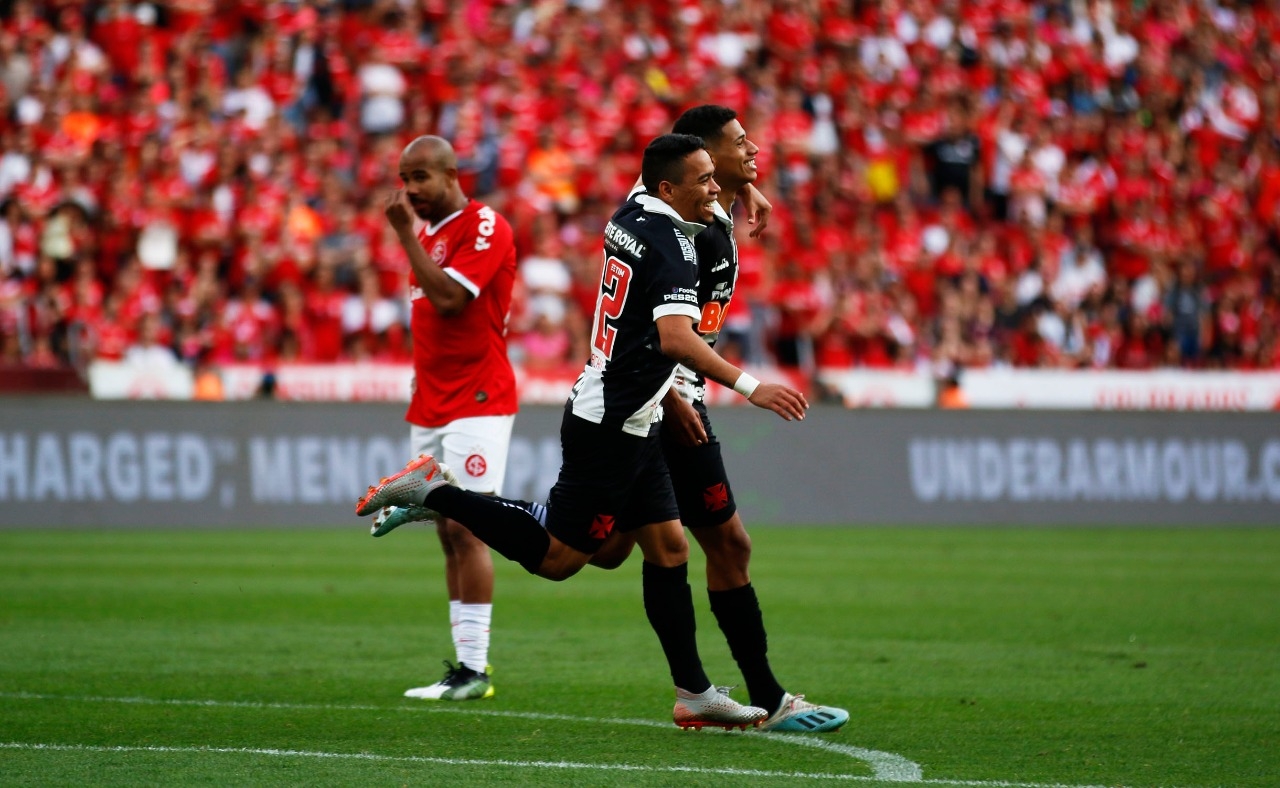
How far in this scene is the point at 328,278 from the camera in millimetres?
20312

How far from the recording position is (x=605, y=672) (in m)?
8.77

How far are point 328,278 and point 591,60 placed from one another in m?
5.98

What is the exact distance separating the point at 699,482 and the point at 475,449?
1.47 metres

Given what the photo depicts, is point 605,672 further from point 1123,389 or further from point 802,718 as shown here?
point 1123,389

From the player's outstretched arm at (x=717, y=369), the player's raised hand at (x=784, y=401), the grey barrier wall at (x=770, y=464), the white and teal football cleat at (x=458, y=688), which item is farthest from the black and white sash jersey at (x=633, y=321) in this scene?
the grey barrier wall at (x=770, y=464)

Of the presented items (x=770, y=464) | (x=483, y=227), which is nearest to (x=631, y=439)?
(x=483, y=227)

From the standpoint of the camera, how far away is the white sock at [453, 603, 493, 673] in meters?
8.01

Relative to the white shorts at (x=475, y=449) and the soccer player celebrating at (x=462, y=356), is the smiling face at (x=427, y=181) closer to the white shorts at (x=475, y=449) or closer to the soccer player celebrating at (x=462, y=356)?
the soccer player celebrating at (x=462, y=356)

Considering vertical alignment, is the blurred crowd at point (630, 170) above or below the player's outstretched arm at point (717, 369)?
above

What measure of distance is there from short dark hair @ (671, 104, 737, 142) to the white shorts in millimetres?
1798

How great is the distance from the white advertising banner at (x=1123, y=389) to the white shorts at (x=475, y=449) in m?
13.5

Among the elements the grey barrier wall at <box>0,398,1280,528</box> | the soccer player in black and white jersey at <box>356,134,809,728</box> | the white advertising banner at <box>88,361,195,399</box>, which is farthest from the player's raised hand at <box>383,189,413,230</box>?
the white advertising banner at <box>88,361,195,399</box>

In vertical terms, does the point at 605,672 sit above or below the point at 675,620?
below

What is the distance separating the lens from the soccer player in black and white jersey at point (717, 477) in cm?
711
